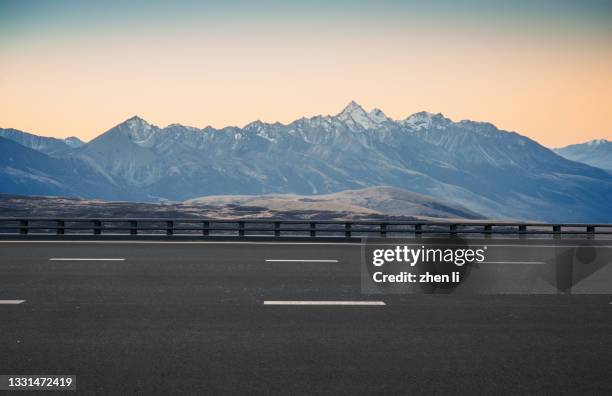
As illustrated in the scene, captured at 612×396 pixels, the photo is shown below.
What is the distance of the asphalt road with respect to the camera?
24.7 feet

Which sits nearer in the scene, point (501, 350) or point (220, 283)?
point (501, 350)

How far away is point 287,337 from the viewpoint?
9406 millimetres

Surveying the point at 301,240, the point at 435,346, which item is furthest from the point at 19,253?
the point at 435,346

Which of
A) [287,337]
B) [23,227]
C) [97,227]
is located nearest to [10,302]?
[287,337]

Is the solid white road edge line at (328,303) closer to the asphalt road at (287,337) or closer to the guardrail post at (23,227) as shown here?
the asphalt road at (287,337)

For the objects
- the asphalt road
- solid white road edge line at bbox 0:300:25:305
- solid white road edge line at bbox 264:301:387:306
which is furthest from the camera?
solid white road edge line at bbox 264:301:387:306

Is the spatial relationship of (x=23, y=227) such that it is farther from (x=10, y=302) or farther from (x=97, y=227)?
(x=10, y=302)

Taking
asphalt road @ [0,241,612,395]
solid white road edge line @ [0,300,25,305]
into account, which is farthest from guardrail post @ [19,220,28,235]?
solid white road edge line @ [0,300,25,305]

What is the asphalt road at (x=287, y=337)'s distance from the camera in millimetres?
7520

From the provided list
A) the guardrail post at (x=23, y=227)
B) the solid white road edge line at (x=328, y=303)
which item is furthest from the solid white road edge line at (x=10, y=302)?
A: the guardrail post at (x=23, y=227)

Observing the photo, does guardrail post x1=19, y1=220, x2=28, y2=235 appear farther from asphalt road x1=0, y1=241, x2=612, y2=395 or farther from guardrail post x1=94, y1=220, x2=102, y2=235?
asphalt road x1=0, y1=241, x2=612, y2=395

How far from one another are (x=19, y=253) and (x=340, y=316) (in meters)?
12.5

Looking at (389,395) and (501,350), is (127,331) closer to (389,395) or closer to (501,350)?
(389,395)

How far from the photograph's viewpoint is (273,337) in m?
9.39
